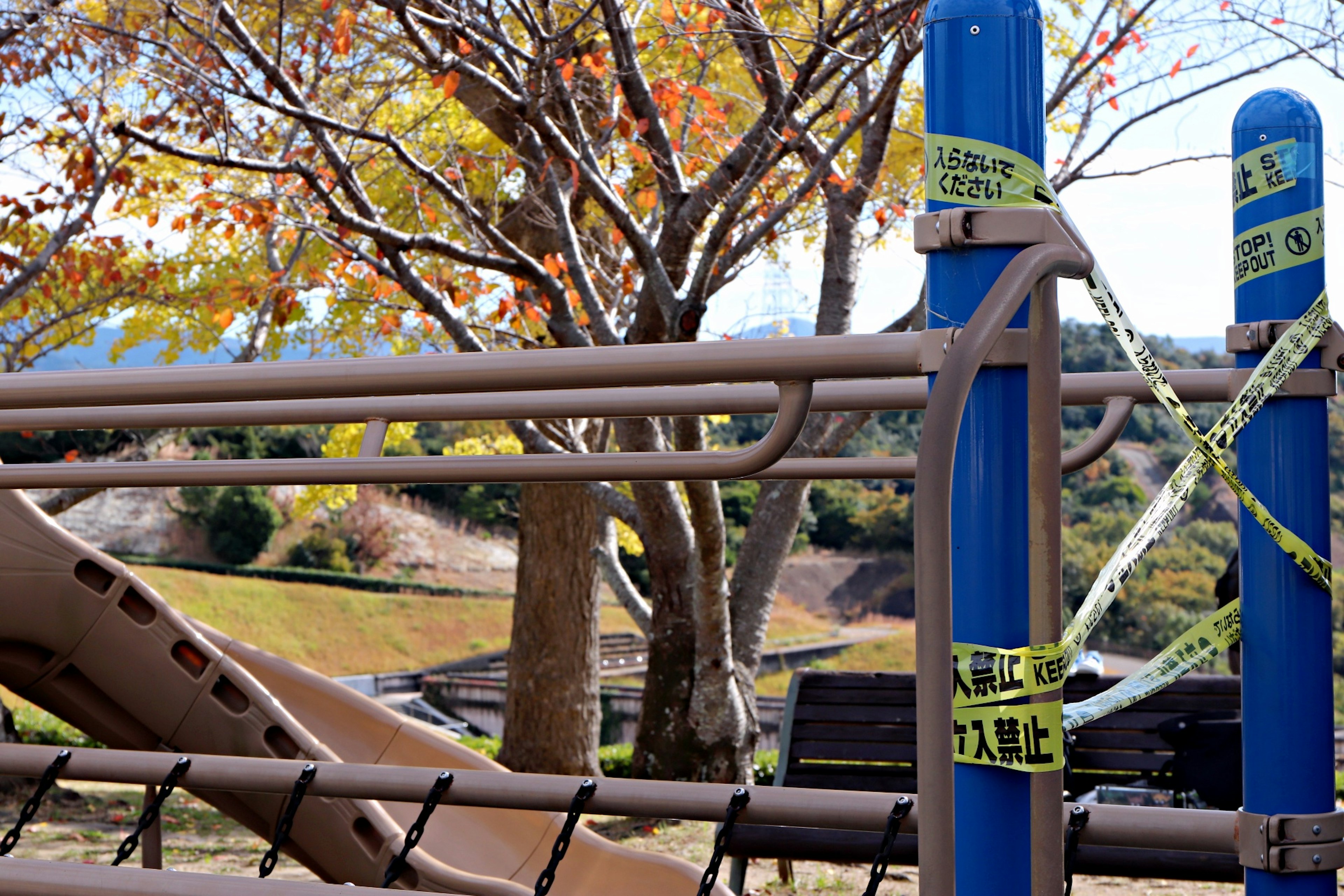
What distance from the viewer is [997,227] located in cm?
104

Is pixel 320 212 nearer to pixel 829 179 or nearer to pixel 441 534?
pixel 829 179

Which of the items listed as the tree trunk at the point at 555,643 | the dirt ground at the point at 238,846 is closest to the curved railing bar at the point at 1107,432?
the dirt ground at the point at 238,846

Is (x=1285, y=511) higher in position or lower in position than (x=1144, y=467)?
lower

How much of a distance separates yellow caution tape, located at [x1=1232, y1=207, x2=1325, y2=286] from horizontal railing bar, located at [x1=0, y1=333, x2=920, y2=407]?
2.10 feet

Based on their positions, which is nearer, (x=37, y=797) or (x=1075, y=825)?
(x=1075, y=825)

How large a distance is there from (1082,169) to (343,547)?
24.3 metres

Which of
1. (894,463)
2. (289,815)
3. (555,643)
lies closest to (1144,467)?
(555,643)

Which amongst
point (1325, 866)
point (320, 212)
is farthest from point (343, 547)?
point (1325, 866)

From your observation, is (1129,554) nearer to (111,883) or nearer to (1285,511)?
(1285,511)

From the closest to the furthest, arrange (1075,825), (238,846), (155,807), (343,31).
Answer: (1075,825) → (155,807) → (343,31) → (238,846)

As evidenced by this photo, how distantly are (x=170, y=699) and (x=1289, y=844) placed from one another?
143 inches

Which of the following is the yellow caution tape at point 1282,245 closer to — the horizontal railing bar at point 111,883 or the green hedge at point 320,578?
the horizontal railing bar at point 111,883

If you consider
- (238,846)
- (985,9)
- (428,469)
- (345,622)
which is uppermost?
(985,9)

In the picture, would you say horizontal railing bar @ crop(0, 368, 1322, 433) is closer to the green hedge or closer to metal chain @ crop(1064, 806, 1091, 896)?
metal chain @ crop(1064, 806, 1091, 896)
